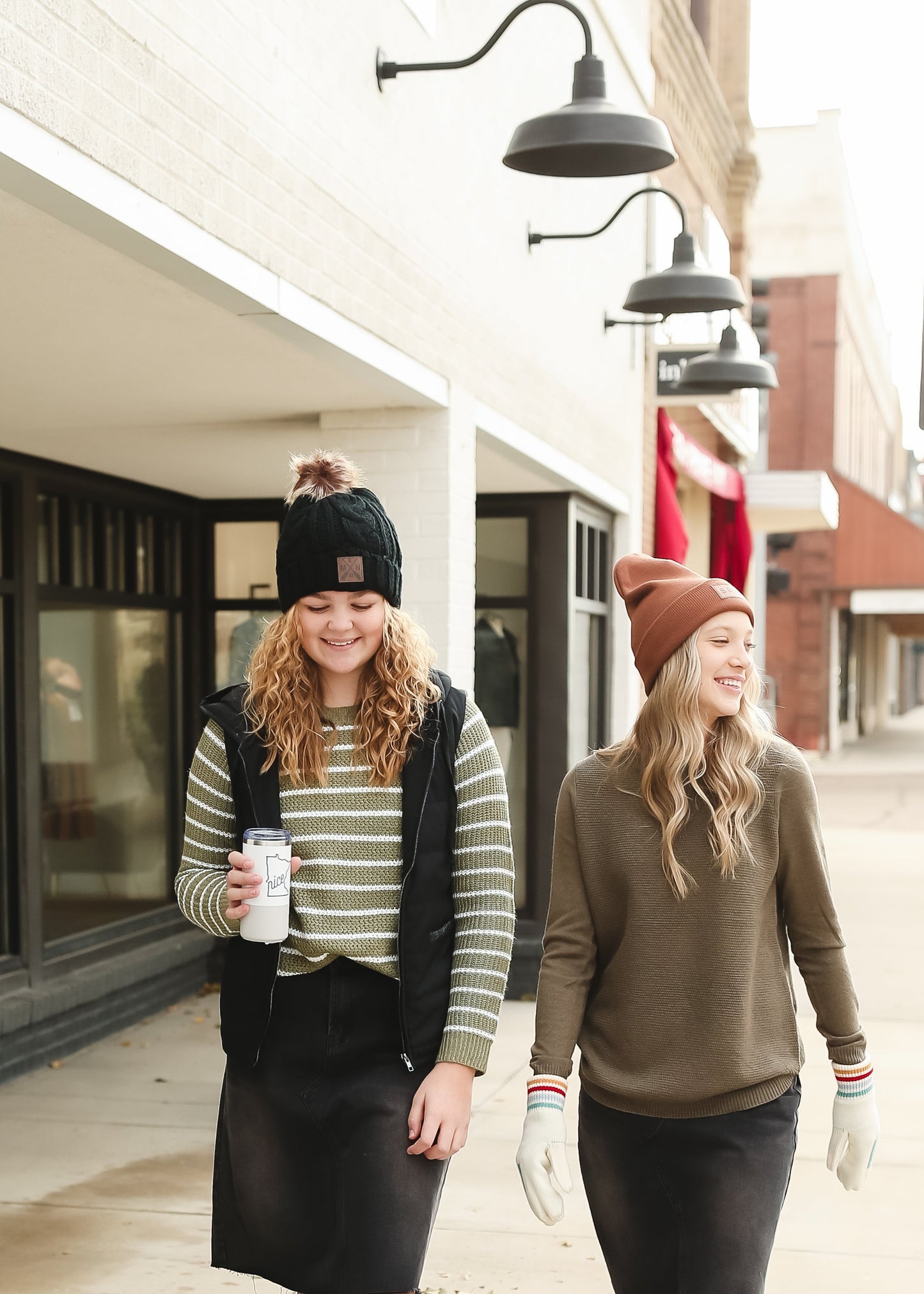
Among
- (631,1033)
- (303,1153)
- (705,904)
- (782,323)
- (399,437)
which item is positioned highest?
(782,323)

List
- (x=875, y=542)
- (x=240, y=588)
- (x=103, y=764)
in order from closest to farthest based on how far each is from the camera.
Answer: (x=103, y=764) < (x=240, y=588) < (x=875, y=542)

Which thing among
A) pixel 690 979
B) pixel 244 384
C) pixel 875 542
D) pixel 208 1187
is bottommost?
pixel 208 1187

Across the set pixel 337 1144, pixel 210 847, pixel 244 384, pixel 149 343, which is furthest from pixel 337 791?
pixel 244 384

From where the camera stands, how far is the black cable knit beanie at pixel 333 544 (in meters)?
2.68

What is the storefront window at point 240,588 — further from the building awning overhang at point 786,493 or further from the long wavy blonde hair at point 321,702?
the building awning overhang at point 786,493

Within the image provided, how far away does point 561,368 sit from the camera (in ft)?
25.5

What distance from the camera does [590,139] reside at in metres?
4.58

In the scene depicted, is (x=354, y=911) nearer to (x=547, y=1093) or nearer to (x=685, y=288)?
(x=547, y=1093)

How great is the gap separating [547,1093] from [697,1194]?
0.98 feet

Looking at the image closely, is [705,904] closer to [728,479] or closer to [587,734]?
[587,734]

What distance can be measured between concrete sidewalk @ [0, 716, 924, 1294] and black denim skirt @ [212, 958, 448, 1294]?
368 mm

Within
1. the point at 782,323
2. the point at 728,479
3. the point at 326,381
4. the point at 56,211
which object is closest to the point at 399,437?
the point at 326,381

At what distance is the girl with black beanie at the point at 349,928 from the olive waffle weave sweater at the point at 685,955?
0.43 feet

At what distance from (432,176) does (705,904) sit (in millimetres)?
3898
